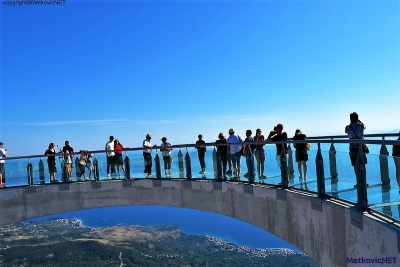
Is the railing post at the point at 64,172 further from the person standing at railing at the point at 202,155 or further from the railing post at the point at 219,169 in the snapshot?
the railing post at the point at 219,169

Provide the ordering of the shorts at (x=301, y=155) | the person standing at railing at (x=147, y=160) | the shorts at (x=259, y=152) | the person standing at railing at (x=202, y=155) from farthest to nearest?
the person standing at railing at (x=147, y=160)
the person standing at railing at (x=202, y=155)
the shorts at (x=259, y=152)
the shorts at (x=301, y=155)

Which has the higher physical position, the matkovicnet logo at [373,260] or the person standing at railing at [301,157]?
the person standing at railing at [301,157]

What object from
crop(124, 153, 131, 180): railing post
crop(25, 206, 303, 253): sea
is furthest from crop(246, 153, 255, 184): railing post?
crop(25, 206, 303, 253): sea

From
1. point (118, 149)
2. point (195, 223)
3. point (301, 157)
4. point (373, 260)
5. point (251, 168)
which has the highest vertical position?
point (118, 149)

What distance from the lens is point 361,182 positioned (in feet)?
20.9

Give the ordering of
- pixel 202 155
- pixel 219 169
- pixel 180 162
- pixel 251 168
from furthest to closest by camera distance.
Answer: pixel 180 162 → pixel 202 155 → pixel 219 169 → pixel 251 168

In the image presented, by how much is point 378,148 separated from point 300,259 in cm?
8994

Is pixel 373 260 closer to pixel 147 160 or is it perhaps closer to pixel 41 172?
pixel 147 160

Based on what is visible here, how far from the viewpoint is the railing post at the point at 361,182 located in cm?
623

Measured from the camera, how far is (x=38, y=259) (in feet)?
297

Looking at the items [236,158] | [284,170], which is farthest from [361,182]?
[236,158]

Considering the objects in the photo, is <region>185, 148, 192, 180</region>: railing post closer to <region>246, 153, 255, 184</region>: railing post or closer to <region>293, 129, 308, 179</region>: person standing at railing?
<region>246, 153, 255, 184</region>: railing post

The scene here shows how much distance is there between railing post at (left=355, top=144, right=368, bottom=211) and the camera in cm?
623

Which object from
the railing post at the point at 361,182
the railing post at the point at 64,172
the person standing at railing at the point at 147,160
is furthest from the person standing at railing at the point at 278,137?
the railing post at the point at 64,172
